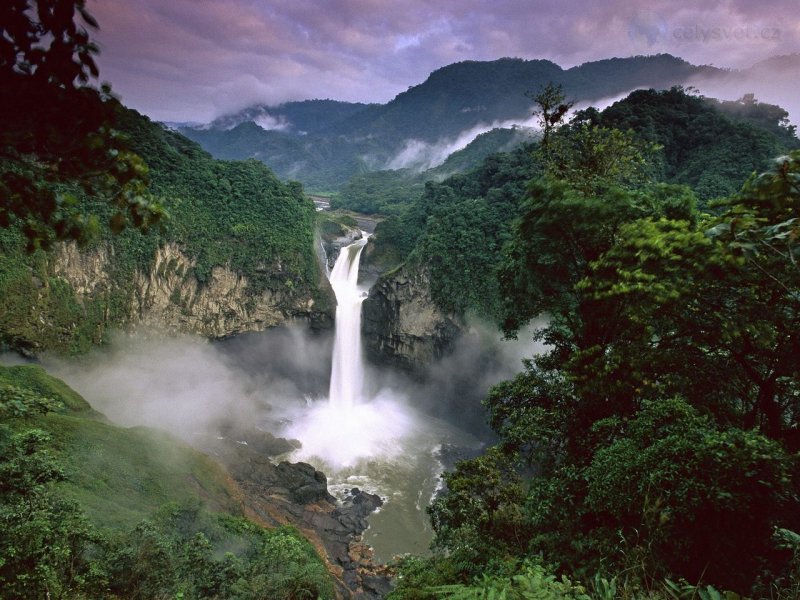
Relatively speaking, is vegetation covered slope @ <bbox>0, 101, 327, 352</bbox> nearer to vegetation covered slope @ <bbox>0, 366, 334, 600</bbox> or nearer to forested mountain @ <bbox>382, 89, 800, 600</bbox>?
vegetation covered slope @ <bbox>0, 366, 334, 600</bbox>

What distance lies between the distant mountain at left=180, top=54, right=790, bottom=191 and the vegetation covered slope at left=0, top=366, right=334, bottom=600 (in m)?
89.3

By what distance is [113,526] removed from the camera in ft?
33.2

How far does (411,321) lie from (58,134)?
3028 cm

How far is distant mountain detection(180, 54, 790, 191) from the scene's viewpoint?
12181cm

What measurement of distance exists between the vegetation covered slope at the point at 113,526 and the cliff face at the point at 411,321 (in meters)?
17.4

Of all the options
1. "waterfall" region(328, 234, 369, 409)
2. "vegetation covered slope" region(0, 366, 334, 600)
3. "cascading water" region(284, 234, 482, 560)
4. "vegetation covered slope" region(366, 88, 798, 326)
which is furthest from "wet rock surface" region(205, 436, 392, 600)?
"vegetation covered slope" region(366, 88, 798, 326)

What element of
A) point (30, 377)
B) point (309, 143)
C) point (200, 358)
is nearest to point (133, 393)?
point (200, 358)

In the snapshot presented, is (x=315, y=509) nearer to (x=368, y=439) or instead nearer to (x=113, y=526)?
(x=368, y=439)

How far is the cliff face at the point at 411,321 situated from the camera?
104 ft

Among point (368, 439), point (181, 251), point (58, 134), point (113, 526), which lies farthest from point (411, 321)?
point (58, 134)

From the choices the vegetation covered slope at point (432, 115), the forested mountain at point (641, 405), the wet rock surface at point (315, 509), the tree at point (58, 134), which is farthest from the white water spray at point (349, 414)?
the vegetation covered slope at point (432, 115)

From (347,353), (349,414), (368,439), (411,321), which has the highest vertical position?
(411,321)

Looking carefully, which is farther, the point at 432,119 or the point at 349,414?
the point at 432,119

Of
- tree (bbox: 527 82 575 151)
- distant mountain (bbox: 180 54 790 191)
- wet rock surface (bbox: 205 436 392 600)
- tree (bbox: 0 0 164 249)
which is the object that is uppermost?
distant mountain (bbox: 180 54 790 191)
